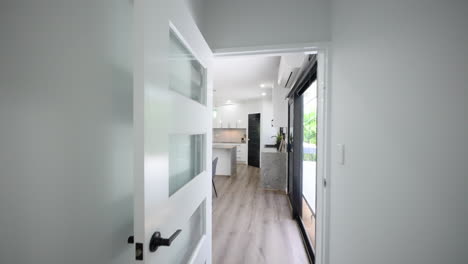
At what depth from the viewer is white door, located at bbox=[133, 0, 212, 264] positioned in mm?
564

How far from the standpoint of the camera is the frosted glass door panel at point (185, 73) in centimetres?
80

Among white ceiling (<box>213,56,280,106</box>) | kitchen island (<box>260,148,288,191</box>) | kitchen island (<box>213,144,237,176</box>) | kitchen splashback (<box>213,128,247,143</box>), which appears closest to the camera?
Answer: white ceiling (<box>213,56,280,106</box>)

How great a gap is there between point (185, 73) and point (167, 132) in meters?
0.40

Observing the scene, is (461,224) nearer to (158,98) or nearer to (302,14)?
(158,98)

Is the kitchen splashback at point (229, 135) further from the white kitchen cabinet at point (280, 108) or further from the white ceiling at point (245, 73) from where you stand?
the white kitchen cabinet at point (280, 108)

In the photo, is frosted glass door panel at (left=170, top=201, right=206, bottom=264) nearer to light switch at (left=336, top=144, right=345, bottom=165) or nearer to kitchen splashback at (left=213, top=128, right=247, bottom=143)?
light switch at (left=336, top=144, right=345, bottom=165)

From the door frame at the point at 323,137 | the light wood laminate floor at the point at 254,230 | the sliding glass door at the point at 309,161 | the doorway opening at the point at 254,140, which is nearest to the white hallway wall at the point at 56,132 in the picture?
the door frame at the point at 323,137

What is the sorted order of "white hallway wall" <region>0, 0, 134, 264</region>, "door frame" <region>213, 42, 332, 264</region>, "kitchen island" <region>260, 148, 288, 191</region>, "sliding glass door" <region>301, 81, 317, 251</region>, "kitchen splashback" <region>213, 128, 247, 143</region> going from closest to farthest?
"white hallway wall" <region>0, 0, 134, 264</region> → "door frame" <region>213, 42, 332, 264</region> → "sliding glass door" <region>301, 81, 317, 251</region> → "kitchen island" <region>260, 148, 288, 191</region> → "kitchen splashback" <region>213, 128, 247, 143</region>

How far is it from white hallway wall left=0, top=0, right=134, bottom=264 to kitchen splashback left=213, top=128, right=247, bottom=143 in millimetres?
6851

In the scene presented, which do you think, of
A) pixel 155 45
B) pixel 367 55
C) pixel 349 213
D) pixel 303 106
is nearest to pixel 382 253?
pixel 349 213

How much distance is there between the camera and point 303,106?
2689 millimetres

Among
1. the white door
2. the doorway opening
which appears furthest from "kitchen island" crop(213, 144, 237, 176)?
the white door

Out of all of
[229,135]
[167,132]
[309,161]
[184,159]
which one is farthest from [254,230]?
[229,135]

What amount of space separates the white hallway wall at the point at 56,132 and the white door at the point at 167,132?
28 cm
